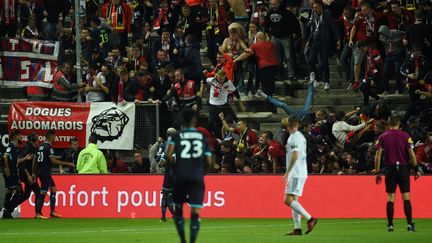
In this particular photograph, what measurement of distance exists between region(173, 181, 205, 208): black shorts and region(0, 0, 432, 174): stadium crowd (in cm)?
1052

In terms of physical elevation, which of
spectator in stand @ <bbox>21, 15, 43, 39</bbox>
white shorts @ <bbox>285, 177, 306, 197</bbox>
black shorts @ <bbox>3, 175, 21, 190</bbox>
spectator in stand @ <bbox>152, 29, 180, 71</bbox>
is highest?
spectator in stand @ <bbox>21, 15, 43, 39</bbox>

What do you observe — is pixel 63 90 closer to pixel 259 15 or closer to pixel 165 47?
pixel 165 47

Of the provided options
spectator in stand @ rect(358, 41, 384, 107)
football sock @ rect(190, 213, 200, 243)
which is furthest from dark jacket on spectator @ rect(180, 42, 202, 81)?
football sock @ rect(190, 213, 200, 243)

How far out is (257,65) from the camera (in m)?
32.8

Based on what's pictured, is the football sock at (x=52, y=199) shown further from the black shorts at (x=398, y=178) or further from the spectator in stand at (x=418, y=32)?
the black shorts at (x=398, y=178)

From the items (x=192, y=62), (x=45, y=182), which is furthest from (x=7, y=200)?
(x=192, y=62)

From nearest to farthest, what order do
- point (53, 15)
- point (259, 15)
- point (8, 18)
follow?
point (259, 15), point (8, 18), point (53, 15)

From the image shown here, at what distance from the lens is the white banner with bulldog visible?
32.9 meters

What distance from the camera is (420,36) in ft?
103

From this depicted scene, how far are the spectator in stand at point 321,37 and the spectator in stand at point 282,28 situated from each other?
1.61ft

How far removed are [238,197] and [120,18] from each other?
8963 mm

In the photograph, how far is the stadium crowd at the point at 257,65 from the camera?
29641 millimetres

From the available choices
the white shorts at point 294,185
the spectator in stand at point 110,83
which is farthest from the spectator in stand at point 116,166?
the white shorts at point 294,185

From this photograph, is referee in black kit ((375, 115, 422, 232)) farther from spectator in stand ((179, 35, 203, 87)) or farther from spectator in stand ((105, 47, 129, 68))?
spectator in stand ((105, 47, 129, 68))
